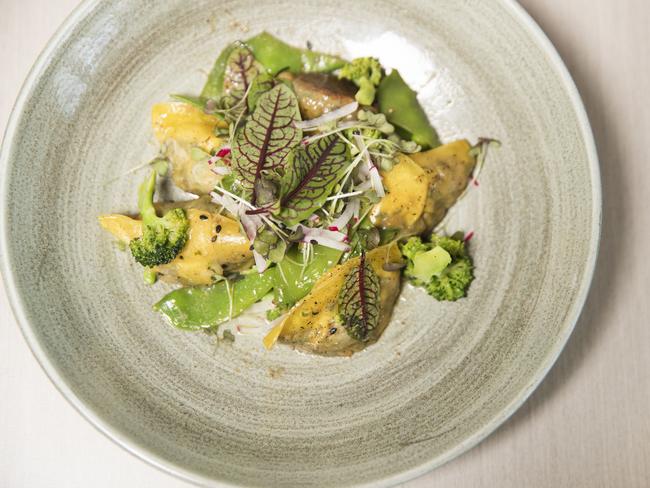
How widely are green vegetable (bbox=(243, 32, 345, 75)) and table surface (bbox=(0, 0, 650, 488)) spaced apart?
3.93 feet

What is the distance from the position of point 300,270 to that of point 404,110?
1008 mm

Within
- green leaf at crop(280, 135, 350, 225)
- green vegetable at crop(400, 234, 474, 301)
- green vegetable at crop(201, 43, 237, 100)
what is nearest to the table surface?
green vegetable at crop(400, 234, 474, 301)

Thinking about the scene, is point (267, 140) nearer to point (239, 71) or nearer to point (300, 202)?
point (300, 202)

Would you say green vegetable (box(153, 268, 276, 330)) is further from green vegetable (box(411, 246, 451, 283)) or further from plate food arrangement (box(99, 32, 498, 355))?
green vegetable (box(411, 246, 451, 283))

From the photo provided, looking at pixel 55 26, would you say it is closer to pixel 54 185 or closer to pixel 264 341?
pixel 54 185

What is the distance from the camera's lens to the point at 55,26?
11.4 feet

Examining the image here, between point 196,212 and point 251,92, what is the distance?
703 millimetres

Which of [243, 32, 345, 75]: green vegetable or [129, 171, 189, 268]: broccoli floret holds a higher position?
[243, 32, 345, 75]: green vegetable

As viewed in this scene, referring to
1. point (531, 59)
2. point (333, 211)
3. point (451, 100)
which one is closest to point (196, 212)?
point (333, 211)

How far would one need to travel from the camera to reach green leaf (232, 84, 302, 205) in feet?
8.99

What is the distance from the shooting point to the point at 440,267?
2891 millimetres

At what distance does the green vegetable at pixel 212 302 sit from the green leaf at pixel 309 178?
0.46m

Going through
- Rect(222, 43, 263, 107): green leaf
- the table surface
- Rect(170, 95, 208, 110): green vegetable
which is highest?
Rect(222, 43, 263, 107): green leaf

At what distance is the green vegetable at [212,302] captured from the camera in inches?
120
